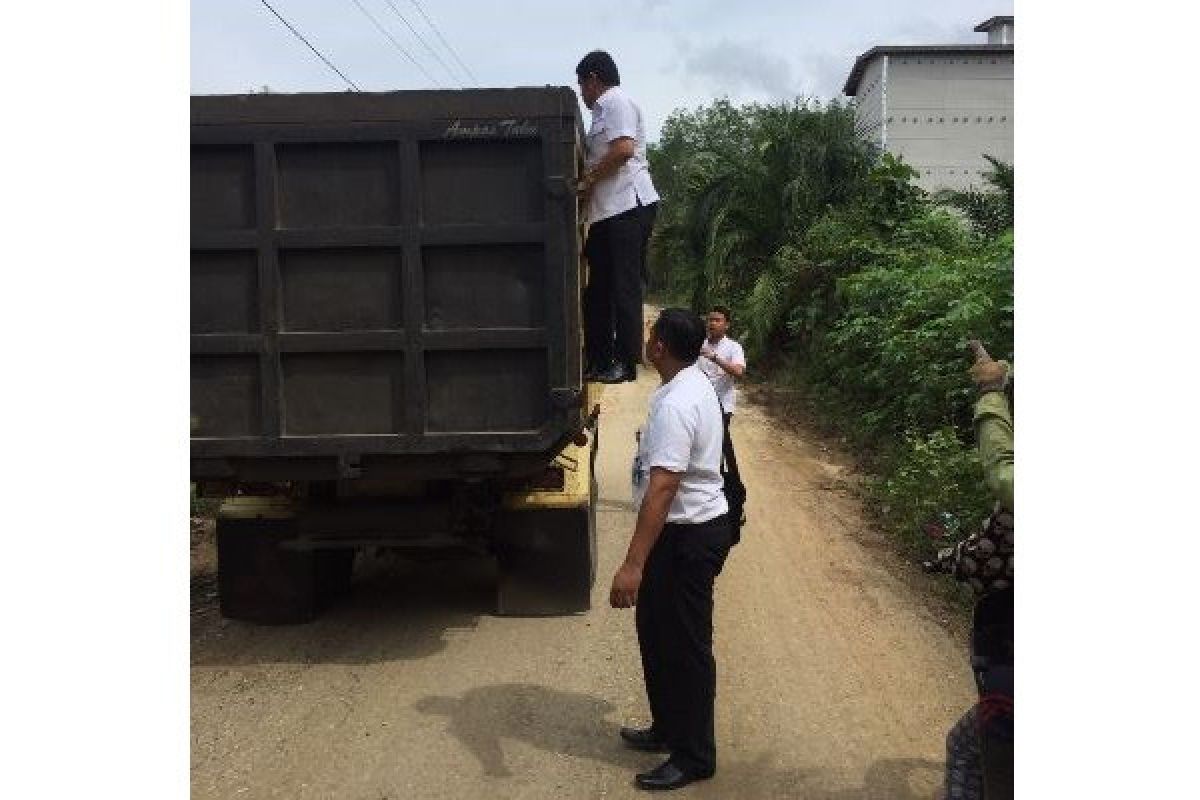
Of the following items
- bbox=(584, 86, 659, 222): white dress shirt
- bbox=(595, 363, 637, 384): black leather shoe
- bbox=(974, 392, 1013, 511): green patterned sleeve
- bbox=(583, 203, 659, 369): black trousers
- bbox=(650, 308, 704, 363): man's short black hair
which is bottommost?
bbox=(974, 392, 1013, 511): green patterned sleeve

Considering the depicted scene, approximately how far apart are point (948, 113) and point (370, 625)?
19.7 meters

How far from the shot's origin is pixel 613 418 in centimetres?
1301

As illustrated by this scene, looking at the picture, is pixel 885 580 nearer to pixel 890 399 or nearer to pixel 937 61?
pixel 890 399

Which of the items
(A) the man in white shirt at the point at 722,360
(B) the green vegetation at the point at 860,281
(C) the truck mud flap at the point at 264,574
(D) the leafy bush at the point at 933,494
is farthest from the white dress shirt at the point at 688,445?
(A) the man in white shirt at the point at 722,360

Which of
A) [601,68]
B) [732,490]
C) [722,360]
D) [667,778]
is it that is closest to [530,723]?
[667,778]

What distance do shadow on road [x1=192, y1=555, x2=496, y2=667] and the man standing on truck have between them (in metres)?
1.58

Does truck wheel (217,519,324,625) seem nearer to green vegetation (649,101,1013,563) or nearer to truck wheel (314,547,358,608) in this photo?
truck wheel (314,547,358,608)

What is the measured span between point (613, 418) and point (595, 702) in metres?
8.60

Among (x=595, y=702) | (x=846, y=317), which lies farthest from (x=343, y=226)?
(x=846, y=317)

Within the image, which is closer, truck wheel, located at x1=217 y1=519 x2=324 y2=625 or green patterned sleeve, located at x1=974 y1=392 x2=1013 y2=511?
green patterned sleeve, located at x1=974 y1=392 x2=1013 y2=511

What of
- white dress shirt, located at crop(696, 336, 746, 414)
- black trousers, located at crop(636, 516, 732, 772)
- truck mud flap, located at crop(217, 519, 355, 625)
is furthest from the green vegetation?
truck mud flap, located at crop(217, 519, 355, 625)

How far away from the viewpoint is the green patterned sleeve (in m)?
2.49

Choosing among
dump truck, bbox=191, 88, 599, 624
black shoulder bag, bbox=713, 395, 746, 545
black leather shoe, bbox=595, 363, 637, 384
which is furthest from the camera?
black leather shoe, bbox=595, 363, 637, 384

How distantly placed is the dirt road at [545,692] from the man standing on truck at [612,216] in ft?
5.10
